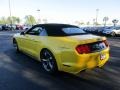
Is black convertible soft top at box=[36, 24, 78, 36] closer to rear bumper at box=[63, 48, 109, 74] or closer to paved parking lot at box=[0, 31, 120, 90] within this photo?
rear bumper at box=[63, 48, 109, 74]

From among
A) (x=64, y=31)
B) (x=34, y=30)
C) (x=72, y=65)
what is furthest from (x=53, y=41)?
(x=34, y=30)

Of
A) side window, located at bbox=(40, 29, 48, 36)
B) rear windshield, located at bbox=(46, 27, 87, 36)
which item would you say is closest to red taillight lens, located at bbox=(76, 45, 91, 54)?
rear windshield, located at bbox=(46, 27, 87, 36)

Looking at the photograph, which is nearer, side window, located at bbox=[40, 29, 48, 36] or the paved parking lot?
the paved parking lot

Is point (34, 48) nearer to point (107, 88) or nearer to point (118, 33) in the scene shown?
point (107, 88)

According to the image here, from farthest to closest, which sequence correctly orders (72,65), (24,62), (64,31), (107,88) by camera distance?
(24,62) < (64,31) < (72,65) < (107,88)

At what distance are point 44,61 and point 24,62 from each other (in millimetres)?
1272

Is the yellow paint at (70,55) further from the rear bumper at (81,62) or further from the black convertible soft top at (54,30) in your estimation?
the black convertible soft top at (54,30)

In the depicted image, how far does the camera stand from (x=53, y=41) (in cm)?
575

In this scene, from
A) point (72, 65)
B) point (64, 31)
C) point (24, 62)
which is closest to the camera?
point (72, 65)

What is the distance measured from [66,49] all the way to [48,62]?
1.07 meters

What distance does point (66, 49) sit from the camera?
525 cm

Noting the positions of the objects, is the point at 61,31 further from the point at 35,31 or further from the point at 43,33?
the point at 35,31

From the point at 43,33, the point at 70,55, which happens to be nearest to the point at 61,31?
the point at 43,33

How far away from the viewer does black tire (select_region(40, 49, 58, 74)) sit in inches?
227
